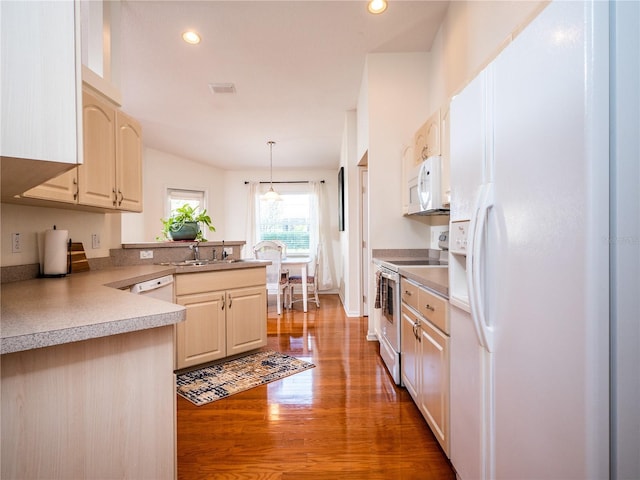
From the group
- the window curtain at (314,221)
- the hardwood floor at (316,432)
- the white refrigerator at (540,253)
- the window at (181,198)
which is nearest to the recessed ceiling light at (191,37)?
the white refrigerator at (540,253)

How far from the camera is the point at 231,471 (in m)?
1.53

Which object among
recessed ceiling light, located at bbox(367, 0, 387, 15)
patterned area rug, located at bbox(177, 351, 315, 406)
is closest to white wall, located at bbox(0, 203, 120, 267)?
patterned area rug, located at bbox(177, 351, 315, 406)

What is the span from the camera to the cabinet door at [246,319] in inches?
111

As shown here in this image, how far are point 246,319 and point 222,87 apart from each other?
2.58 meters

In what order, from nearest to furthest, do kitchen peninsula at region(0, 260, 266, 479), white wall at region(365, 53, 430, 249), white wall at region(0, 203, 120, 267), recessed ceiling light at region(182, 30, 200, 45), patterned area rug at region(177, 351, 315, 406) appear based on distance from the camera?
kitchen peninsula at region(0, 260, 266, 479) < white wall at region(0, 203, 120, 267) < patterned area rug at region(177, 351, 315, 406) < recessed ceiling light at region(182, 30, 200, 45) < white wall at region(365, 53, 430, 249)

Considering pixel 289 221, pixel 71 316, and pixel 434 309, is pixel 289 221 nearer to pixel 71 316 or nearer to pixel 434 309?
pixel 434 309

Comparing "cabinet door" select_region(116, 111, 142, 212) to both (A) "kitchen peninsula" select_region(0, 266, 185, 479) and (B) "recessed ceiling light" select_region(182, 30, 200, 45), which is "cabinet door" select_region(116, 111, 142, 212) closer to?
(B) "recessed ceiling light" select_region(182, 30, 200, 45)

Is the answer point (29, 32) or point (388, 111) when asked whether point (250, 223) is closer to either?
point (388, 111)

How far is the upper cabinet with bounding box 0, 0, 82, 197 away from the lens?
0.72 meters

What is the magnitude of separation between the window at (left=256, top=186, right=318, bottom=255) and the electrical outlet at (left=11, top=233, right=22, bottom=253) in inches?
201

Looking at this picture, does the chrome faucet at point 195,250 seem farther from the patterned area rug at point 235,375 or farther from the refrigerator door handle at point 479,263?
the refrigerator door handle at point 479,263

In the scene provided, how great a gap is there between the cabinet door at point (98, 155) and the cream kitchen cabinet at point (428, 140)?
233 centimetres

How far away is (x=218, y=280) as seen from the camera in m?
2.74

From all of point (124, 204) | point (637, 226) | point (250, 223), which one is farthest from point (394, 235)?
point (250, 223)
